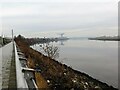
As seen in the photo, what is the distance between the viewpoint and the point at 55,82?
10070 mm

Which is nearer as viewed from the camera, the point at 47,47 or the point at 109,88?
the point at 109,88

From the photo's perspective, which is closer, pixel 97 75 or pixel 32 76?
pixel 32 76

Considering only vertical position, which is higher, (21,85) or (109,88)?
(21,85)

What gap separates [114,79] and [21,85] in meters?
15.3

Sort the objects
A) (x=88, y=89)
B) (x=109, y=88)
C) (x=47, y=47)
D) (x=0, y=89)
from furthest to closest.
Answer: (x=47, y=47) → (x=109, y=88) → (x=88, y=89) → (x=0, y=89)

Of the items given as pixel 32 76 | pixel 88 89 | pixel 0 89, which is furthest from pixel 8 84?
pixel 88 89

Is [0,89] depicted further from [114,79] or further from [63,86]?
[114,79]

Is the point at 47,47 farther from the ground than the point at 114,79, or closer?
farther from the ground

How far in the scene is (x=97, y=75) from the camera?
19781mm

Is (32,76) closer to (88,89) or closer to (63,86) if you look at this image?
(63,86)

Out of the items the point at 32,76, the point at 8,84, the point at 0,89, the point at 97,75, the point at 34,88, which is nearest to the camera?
the point at 34,88

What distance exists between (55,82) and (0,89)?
4172mm

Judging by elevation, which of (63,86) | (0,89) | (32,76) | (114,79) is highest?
(32,76)

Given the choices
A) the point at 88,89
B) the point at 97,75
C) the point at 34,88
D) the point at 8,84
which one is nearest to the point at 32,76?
the point at 34,88
